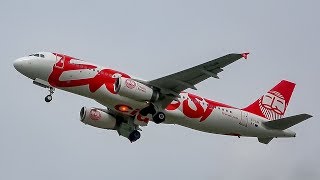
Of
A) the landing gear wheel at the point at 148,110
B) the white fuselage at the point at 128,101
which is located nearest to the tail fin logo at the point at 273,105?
the white fuselage at the point at 128,101

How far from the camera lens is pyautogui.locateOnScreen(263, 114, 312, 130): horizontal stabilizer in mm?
62406

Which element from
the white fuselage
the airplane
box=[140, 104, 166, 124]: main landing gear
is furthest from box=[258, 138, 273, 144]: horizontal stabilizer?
box=[140, 104, 166, 124]: main landing gear

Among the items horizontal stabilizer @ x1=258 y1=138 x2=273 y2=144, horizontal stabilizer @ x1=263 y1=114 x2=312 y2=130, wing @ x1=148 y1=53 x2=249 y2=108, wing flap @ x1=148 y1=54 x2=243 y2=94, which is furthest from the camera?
horizontal stabilizer @ x1=258 y1=138 x2=273 y2=144

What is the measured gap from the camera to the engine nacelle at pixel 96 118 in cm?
6644

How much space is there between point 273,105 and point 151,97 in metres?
12.6

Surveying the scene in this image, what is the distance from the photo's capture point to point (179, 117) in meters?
63.1

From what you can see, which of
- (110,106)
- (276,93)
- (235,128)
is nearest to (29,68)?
(110,106)

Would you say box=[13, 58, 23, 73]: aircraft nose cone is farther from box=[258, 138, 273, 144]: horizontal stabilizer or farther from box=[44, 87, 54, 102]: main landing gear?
box=[258, 138, 273, 144]: horizontal stabilizer

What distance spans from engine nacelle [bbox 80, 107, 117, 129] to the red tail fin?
11.0 metres

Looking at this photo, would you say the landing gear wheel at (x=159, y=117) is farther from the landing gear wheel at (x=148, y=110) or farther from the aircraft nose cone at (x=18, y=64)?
the aircraft nose cone at (x=18, y=64)

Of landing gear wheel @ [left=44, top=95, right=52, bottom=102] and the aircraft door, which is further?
the aircraft door

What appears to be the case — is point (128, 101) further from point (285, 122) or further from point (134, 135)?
point (285, 122)

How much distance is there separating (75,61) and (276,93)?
18129mm

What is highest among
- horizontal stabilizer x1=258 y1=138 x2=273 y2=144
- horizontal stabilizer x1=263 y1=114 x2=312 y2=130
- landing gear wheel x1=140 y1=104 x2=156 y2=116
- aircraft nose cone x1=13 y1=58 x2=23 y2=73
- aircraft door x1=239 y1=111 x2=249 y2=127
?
aircraft nose cone x1=13 y1=58 x2=23 y2=73
